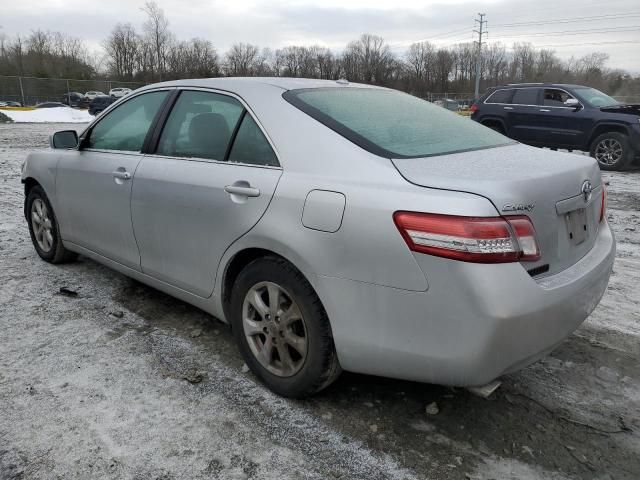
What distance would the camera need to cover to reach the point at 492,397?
2.76 metres

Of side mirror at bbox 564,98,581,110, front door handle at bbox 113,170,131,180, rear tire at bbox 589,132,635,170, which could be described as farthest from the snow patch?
front door handle at bbox 113,170,131,180

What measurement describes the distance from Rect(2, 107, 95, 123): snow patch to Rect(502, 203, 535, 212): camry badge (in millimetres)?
31876

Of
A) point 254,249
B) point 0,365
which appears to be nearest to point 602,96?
point 254,249

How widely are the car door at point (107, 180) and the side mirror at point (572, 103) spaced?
1016 cm

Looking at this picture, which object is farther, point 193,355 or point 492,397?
point 193,355

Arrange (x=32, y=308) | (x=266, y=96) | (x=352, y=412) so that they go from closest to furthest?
(x=352, y=412) < (x=266, y=96) < (x=32, y=308)

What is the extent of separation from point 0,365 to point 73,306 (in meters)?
0.86

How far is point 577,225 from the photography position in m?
2.46

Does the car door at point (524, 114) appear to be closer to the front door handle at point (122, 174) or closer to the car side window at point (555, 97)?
the car side window at point (555, 97)

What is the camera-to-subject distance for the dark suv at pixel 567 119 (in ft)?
34.9

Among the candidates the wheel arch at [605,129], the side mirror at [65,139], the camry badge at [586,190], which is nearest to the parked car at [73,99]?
the wheel arch at [605,129]

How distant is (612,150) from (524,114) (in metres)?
2.05

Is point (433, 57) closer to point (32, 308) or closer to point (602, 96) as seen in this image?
point (602, 96)

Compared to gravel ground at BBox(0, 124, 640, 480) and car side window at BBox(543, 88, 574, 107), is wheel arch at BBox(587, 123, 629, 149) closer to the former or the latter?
car side window at BBox(543, 88, 574, 107)
